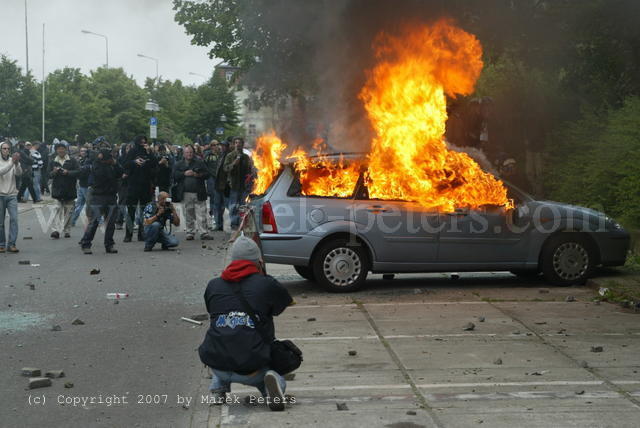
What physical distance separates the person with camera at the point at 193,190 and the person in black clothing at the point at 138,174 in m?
0.65

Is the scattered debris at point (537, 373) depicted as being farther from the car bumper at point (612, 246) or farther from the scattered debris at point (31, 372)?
the car bumper at point (612, 246)

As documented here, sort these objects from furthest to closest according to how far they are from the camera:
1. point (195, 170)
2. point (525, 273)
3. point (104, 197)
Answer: point (195, 170), point (104, 197), point (525, 273)

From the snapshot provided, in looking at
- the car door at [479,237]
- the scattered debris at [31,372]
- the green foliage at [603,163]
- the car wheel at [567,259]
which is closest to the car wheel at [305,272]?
the car door at [479,237]

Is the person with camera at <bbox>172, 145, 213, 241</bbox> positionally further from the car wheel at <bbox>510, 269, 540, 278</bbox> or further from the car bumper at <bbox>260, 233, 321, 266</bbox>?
the car wheel at <bbox>510, 269, 540, 278</bbox>

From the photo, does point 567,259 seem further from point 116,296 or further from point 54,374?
point 54,374

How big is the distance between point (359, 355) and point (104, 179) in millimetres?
9581

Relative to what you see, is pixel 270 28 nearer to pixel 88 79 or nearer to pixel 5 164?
pixel 5 164

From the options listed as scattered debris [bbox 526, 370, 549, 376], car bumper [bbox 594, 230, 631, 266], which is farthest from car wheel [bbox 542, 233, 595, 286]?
scattered debris [bbox 526, 370, 549, 376]

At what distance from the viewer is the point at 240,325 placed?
222 inches

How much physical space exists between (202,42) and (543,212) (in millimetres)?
21455

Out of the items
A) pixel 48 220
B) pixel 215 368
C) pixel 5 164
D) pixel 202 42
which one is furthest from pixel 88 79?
pixel 215 368

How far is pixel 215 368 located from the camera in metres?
5.73

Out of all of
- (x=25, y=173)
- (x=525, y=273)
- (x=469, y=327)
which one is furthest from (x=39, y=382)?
(x=25, y=173)

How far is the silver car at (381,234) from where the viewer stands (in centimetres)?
1066
